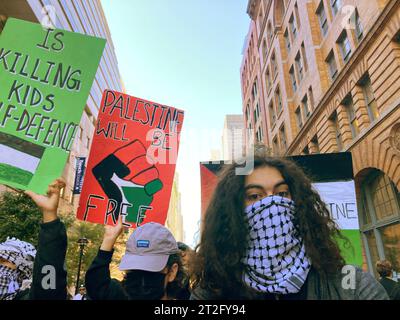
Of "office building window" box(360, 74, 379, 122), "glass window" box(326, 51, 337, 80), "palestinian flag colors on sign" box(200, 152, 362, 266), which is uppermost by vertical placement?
"glass window" box(326, 51, 337, 80)

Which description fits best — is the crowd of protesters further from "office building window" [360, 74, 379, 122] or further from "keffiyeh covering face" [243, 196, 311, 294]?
"office building window" [360, 74, 379, 122]

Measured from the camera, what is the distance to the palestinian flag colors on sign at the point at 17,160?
273 centimetres

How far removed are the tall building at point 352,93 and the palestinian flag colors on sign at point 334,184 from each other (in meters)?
1.44

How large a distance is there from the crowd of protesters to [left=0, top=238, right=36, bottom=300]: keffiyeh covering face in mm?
1046

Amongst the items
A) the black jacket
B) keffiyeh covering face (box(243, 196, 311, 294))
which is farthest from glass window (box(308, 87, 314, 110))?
keffiyeh covering face (box(243, 196, 311, 294))

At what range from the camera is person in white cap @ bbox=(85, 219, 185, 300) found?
7.57 ft

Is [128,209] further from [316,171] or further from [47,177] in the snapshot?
[316,171]

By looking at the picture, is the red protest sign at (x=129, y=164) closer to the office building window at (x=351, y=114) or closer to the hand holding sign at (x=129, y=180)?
the hand holding sign at (x=129, y=180)

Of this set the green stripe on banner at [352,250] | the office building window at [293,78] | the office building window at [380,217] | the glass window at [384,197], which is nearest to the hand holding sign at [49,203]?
the green stripe on banner at [352,250]

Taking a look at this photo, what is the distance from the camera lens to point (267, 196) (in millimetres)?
2180

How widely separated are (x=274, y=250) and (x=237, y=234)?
254mm

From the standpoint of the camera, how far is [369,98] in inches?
511
